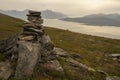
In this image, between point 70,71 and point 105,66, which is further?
point 105,66

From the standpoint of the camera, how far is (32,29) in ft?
129

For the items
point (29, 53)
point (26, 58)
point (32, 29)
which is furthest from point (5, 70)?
point (32, 29)

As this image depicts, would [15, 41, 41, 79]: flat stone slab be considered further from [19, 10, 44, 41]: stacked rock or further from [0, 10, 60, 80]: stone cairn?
[19, 10, 44, 41]: stacked rock

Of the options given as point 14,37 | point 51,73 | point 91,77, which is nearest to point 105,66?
point 91,77

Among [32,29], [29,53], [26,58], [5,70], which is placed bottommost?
[5,70]

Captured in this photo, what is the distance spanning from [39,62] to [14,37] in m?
6.36

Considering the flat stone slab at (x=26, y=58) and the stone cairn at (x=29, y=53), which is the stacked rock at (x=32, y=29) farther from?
the flat stone slab at (x=26, y=58)

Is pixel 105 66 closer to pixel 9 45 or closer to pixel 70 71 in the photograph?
pixel 70 71

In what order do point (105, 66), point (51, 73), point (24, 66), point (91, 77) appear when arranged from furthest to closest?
point (105, 66)
point (91, 77)
point (51, 73)
point (24, 66)

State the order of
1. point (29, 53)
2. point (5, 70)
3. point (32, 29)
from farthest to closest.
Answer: point (32, 29)
point (5, 70)
point (29, 53)

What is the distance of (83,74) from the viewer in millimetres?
40812

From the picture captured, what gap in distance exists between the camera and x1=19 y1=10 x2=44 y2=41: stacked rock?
39.0m

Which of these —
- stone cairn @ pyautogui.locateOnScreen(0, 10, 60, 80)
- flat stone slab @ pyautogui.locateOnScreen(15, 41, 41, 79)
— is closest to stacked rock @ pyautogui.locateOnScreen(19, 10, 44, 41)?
stone cairn @ pyautogui.locateOnScreen(0, 10, 60, 80)

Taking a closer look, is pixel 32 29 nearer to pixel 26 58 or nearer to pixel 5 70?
pixel 26 58
